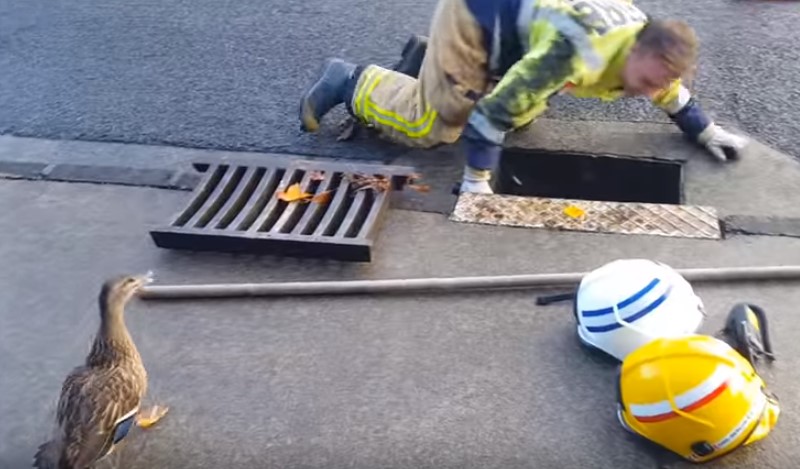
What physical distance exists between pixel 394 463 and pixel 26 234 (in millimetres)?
1795

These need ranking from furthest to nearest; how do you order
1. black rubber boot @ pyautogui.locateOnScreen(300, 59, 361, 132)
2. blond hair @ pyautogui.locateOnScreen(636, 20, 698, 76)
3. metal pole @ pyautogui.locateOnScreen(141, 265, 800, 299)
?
black rubber boot @ pyautogui.locateOnScreen(300, 59, 361, 132)
blond hair @ pyautogui.locateOnScreen(636, 20, 698, 76)
metal pole @ pyautogui.locateOnScreen(141, 265, 800, 299)

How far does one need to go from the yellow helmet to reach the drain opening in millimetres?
1320

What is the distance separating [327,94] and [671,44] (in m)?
1.45

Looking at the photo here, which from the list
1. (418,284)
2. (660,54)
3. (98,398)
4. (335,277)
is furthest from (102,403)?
(660,54)

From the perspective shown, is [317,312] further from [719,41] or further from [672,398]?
[719,41]

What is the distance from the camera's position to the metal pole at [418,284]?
292cm

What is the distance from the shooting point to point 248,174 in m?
3.55

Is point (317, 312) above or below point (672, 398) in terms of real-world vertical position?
below

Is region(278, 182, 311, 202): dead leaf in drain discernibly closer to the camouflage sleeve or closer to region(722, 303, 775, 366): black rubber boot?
the camouflage sleeve

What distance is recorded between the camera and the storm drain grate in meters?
3.15

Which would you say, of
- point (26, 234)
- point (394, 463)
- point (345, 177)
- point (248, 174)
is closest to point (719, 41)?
point (345, 177)

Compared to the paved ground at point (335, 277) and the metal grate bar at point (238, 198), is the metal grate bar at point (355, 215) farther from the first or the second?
the metal grate bar at point (238, 198)

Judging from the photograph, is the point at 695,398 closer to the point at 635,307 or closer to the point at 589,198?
the point at 635,307

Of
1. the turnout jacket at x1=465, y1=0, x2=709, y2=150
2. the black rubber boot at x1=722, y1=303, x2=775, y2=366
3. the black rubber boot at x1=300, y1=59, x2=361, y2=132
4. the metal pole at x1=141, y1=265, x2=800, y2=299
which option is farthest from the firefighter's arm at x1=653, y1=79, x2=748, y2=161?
the black rubber boot at x1=300, y1=59, x2=361, y2=132
